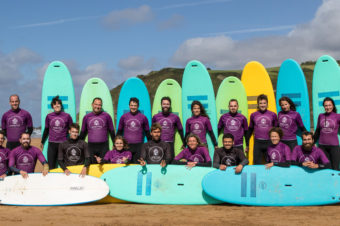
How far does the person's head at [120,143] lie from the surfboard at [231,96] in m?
2.00

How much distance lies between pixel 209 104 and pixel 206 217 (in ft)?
8.98

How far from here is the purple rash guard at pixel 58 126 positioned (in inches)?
204

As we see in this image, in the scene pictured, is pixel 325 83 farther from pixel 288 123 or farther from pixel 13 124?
pixel 13 124

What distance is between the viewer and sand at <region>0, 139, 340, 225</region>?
11.4ft

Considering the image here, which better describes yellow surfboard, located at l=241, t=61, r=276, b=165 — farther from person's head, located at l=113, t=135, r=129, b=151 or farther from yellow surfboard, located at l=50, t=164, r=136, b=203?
yellow surfboard, located at l=50, t=164, r=136, b=203

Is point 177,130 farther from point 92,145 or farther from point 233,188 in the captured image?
point 233,188

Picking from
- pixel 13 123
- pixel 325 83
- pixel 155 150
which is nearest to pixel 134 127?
pixel 155 150

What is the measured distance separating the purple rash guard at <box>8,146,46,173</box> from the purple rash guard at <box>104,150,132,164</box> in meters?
0.83

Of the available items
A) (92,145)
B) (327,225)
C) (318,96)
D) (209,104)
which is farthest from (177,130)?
(327,225)

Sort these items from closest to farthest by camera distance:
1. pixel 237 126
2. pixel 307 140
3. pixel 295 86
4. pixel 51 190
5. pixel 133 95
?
pixel 307 140 < pixel 51 190 < pixel 237 126 < pixel 295 86 < pixel 133 95

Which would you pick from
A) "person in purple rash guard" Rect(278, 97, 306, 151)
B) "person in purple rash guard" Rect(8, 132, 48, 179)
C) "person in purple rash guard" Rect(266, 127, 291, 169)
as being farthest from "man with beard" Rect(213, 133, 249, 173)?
"person in purple rash guard" Rect(8, 132, 48, 179)

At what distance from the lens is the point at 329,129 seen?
4.78 metres

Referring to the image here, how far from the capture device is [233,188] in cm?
425

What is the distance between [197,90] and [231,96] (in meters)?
0.60
